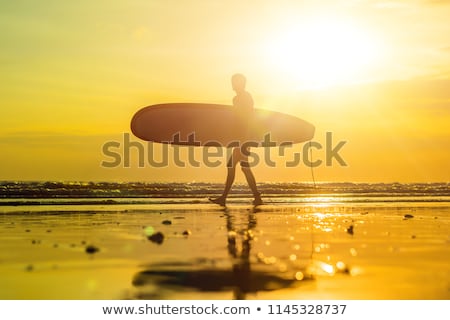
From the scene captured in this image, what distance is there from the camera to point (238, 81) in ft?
41.9

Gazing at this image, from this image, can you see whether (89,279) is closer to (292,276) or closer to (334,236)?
(292,276)

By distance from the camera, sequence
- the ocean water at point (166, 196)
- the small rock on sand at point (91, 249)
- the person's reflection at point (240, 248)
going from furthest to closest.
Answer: the ocean water at point (166, 196) → the small rock on sand at point (91, 249) → the person's reflection at point (240, 248)

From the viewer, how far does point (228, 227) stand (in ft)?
26.8

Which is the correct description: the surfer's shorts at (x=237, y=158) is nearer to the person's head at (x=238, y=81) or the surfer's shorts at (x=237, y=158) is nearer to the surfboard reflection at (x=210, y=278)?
the person's head at (x=238, y=81)

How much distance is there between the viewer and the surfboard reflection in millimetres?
4586

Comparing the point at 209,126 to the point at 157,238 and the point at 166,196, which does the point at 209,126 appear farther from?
the point at 157,238

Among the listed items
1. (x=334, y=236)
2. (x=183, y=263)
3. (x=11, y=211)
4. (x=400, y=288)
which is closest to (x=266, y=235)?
(x=334, y=236)

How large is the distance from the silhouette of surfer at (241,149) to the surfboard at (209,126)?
81 centimetres

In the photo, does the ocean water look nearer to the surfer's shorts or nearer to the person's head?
the surfer's shorts

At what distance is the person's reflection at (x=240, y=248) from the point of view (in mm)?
4691

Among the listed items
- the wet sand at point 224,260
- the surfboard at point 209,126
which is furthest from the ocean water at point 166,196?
the wet sand at point 224,260

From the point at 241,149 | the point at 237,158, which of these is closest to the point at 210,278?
the point at 237,158

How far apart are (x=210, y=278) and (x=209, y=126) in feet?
32.8
